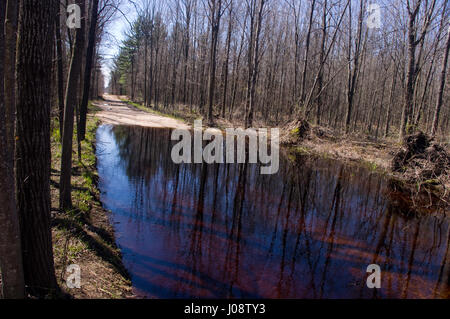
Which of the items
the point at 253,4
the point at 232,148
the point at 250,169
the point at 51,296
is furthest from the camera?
the point at 253,4

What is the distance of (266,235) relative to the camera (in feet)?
21.2

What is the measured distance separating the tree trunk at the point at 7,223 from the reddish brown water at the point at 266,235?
5.56 feet

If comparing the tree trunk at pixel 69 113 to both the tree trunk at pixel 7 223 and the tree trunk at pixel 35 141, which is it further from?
the tree trunk at pixel 7 223

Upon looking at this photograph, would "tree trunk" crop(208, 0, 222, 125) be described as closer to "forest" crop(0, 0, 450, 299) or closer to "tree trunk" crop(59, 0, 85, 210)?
"forest" crop(0, 0, 450, 299)

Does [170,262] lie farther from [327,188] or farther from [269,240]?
[327,188]

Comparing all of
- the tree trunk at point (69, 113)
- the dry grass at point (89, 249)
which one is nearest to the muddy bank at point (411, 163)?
the dry grass at point (89, 249)

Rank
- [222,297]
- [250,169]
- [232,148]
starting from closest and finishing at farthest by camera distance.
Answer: [222,297] < [250,169] < [232,148]

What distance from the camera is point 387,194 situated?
10.2 meters

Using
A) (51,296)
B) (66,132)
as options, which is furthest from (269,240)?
(66,132)

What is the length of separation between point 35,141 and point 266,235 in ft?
15.2

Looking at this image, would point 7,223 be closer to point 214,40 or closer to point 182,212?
point 182,212

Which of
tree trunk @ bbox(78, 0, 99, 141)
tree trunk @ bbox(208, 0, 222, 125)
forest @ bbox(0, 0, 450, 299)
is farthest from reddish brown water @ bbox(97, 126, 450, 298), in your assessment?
tree trunk @ bbox(208, 0, 222, 125)

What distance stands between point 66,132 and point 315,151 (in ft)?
44.3

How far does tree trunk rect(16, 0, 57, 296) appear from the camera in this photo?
3.12 meters
